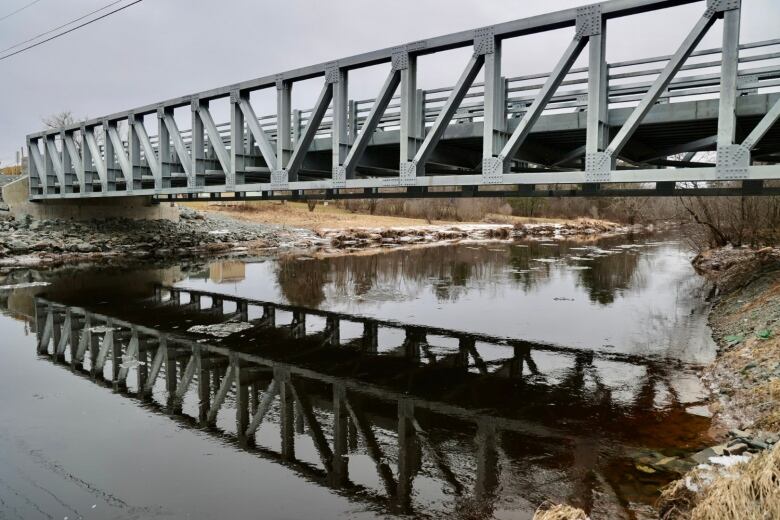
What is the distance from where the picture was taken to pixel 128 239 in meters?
36.4

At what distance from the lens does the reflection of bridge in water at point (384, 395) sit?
6891 mm

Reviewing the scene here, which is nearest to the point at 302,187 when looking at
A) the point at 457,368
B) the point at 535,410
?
the point at 457,368

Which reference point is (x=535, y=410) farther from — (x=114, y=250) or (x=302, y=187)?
(x=114, y=250)

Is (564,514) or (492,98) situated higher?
(492,98)

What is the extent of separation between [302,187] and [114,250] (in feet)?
68.3

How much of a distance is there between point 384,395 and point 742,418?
5276 millimetres

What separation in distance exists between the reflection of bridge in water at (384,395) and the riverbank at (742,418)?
0.79 m

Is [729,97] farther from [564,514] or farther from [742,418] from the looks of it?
[564,514]

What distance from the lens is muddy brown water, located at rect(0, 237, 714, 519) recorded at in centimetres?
630

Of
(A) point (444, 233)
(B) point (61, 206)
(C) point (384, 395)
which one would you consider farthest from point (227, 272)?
(A) point (444, 233)

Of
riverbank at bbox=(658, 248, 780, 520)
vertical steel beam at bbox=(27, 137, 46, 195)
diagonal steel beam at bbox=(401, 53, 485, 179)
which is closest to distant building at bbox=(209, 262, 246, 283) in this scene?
diagonal steel beam at bbox=(401, 53, 485, 179)

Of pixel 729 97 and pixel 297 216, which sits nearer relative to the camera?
pixel 729 97

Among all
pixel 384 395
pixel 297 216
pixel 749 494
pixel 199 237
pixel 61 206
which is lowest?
pixel 384 395

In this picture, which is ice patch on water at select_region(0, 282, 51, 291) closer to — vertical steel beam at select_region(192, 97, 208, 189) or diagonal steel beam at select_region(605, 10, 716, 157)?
vertical steel beam at select_region(192, 97, 208, 189)
